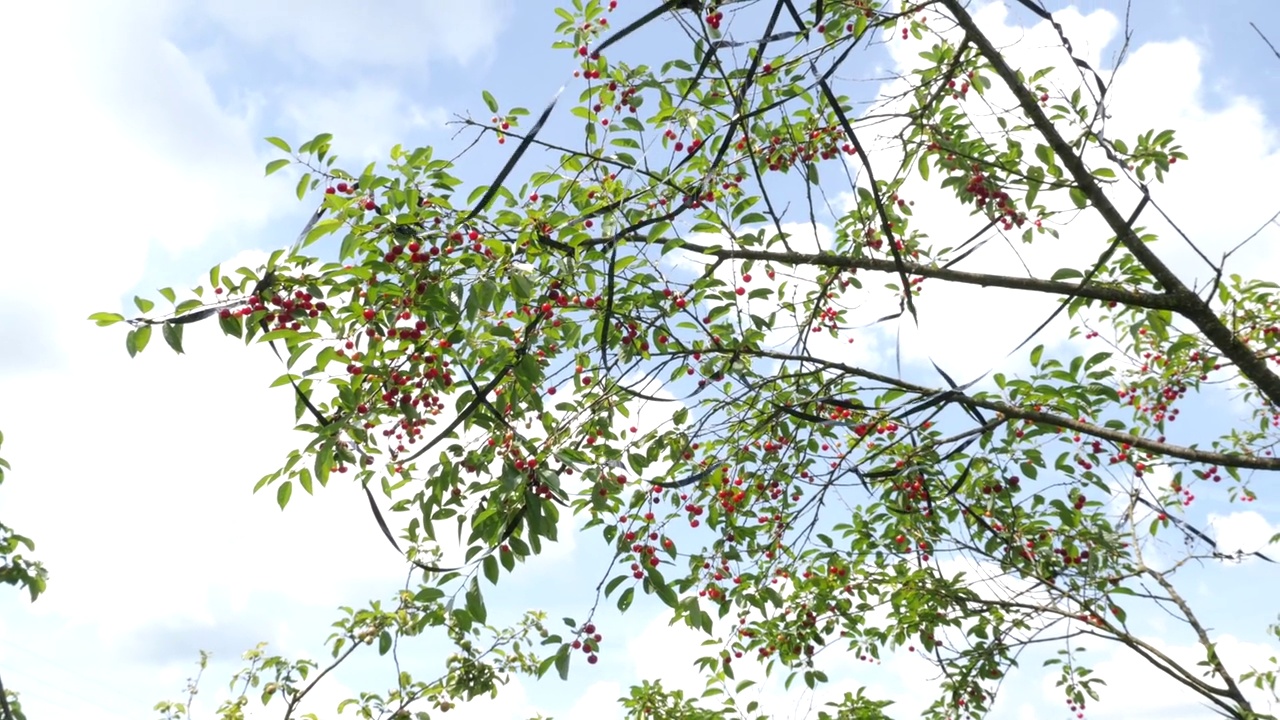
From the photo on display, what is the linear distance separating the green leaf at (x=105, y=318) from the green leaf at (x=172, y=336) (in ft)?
0.50

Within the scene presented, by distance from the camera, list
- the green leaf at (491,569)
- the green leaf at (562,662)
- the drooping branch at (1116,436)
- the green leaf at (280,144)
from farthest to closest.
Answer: the drooping branch at (1116,436) → the green leaf at (280,144) → the green leaf at (562,662) → the green leaf at (491,569)

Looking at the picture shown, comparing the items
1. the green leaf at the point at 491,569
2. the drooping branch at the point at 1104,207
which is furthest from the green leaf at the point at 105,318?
the drooping branch at the point at 1104,207

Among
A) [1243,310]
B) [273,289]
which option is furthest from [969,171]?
[273,289]

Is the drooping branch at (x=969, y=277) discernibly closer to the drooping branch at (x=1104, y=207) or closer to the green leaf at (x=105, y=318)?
the drooping branch at (x=1104, y=207)

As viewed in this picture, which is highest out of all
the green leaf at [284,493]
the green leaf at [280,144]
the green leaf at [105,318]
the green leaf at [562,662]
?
the green leaf at [280,144]

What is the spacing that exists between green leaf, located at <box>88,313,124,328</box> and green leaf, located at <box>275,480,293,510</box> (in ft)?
2.40

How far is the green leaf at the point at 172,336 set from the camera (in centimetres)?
290

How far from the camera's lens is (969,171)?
4.33 metres

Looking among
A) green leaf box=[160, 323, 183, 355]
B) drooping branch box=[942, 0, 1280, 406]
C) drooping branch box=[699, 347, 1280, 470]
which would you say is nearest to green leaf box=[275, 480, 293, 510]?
green leaf box=[160, 323, 183, 355]

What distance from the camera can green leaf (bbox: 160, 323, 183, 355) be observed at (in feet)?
9.53

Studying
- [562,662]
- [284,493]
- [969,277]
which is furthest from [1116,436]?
[284,493]

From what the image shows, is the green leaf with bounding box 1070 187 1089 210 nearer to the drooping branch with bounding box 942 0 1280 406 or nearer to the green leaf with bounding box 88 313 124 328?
the drooping branch with bounding box 942 0 1280 406

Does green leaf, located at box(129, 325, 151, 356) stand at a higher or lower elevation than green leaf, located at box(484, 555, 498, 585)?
higher

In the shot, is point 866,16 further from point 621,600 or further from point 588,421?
point 621,600
